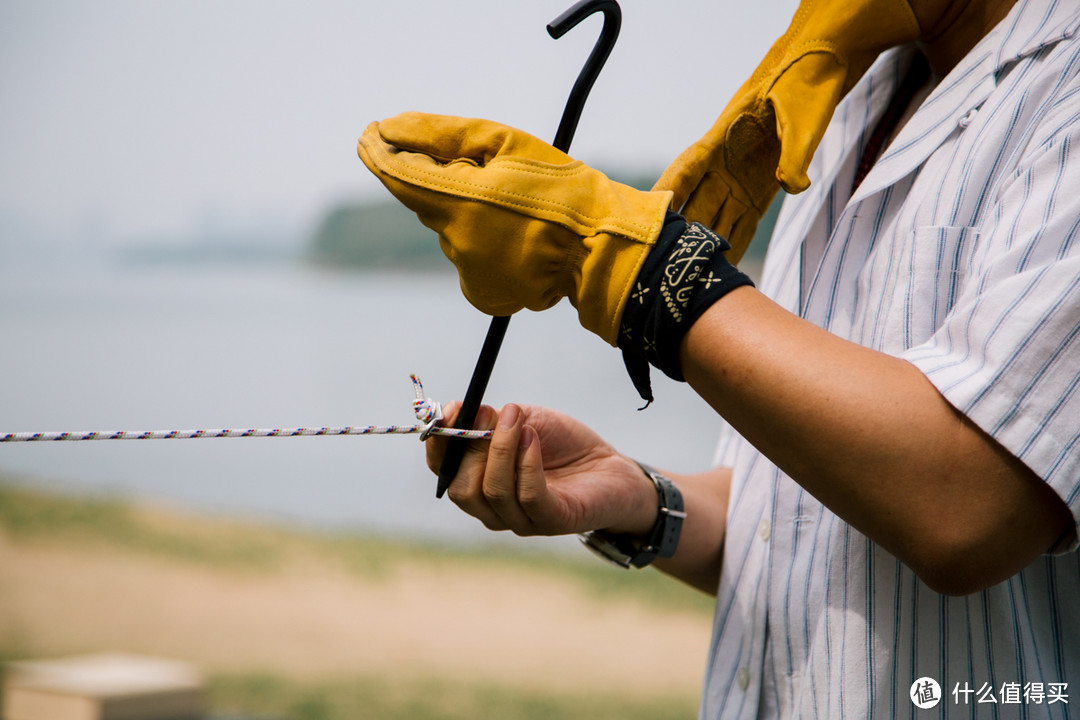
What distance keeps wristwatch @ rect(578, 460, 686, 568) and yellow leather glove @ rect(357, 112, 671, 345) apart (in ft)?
1.04

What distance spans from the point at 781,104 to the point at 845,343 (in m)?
0.32

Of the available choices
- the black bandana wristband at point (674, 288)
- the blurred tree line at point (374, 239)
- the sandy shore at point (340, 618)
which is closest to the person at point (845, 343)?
the black bandana wristband at point (674, 288)

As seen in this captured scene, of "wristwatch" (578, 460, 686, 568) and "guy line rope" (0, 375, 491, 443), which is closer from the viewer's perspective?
"guy line rope" (0, 375, 491, 443)

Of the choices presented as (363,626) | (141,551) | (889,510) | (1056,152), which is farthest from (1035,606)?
(141,551)

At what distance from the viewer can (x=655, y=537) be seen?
87cm

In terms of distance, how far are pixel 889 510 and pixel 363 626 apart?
264cm

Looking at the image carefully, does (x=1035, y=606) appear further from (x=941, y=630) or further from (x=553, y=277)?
(x=553, y=277)

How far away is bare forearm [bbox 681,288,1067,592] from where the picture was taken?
51cm

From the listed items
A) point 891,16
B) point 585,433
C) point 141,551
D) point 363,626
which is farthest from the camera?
point 141,551

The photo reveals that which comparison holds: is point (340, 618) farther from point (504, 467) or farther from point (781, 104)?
point (781, 104)

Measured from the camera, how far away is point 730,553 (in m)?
0.86

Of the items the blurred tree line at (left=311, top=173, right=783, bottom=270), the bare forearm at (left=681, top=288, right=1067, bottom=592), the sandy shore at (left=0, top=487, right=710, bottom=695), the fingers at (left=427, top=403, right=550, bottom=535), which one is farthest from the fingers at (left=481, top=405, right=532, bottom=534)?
the blurred tree line at (left=311, top=173, right=783, bottom=270)

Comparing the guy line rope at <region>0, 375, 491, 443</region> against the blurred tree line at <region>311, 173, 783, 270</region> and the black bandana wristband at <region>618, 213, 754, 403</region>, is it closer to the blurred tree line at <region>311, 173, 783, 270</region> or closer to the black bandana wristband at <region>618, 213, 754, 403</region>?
the black bandana wristband at <region>618, 213, 754, 403</region>

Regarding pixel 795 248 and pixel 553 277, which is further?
pixel 795 248
